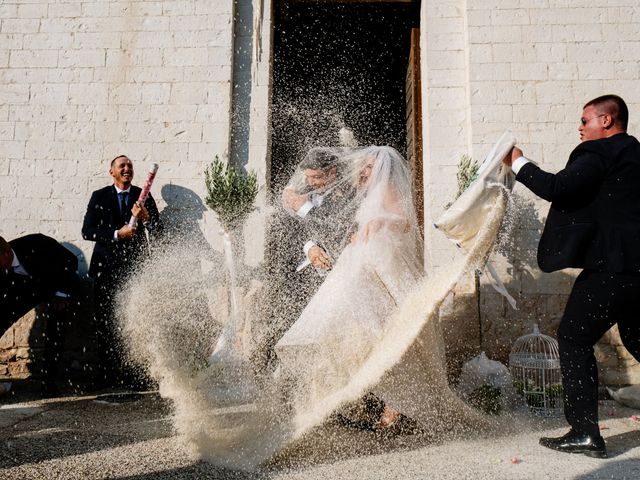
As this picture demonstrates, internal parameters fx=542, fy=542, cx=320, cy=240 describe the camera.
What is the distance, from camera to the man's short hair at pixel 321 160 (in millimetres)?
4066

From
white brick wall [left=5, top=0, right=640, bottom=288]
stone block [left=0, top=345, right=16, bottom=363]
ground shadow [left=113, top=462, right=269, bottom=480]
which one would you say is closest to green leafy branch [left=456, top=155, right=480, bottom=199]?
white brick wall [left=5, top=0, right=640, bottom=288]

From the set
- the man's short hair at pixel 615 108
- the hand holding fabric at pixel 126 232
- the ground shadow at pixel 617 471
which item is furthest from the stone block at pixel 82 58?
the ground shadow at pixel 617 471

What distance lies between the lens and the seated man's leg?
2777mm

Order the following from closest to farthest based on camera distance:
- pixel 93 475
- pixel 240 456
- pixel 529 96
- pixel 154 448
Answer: pixel 93 475, pixel 240 456, pixel 154 448, pixel 529 96

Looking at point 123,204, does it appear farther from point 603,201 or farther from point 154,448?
point 603,201

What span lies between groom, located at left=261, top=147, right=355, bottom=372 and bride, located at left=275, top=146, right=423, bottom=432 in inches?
7.5

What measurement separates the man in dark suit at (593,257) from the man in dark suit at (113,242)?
10.5 feet

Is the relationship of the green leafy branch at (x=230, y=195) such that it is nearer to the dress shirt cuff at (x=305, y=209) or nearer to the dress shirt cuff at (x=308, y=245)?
the dress shirt cuff at (x=305, y=209)

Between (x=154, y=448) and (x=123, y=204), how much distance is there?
2.54m

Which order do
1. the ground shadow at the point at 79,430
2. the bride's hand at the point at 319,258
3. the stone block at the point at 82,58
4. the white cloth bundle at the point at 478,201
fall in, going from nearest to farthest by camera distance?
the ground shadow at the point at 79,430
the white cloth bundle at the point at 478,201
the bride's hand at the point at 319,258
the stone block at the point at 82,58

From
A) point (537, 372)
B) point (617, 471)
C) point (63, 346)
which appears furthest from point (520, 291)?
point (63, 346)

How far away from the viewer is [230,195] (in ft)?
16.2

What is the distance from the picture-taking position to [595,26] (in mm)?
5383


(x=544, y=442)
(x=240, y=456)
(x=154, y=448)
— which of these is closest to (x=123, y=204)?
(x=154, y=448)
